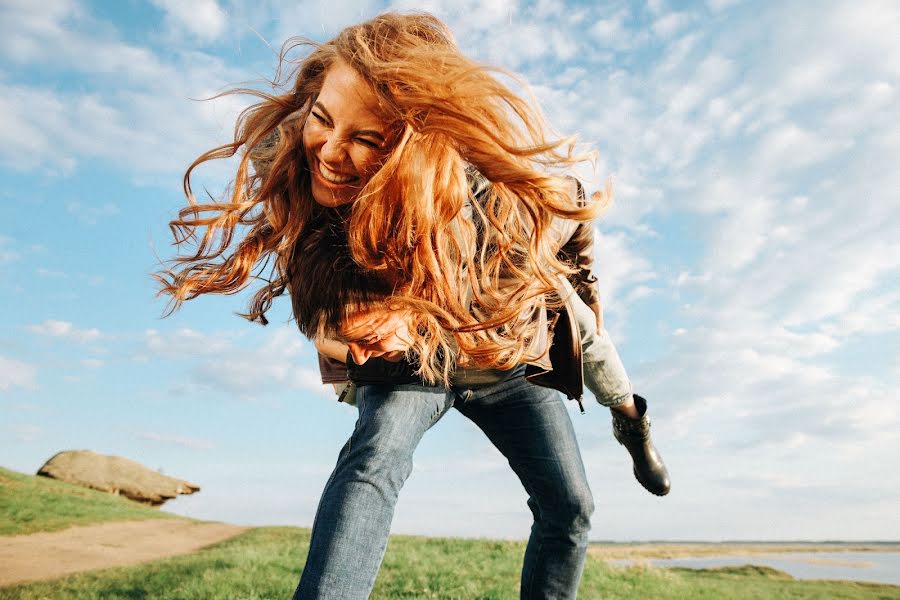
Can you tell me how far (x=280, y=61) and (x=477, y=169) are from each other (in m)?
1.14

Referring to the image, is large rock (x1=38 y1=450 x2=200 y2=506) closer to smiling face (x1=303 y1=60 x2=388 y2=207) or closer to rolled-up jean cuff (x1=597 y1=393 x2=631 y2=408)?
rolled-up jean cuff (x1=597 y1=393 x2=631 y2=408)

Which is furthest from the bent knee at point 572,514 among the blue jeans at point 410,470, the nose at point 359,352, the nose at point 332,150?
the nose at point 332,150

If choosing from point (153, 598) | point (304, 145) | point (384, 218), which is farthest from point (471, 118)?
point (153, 598)

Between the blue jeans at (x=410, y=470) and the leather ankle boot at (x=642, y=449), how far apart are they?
1008 mm

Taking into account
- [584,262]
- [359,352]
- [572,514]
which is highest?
[584,262]

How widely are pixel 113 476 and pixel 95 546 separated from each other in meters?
16.8

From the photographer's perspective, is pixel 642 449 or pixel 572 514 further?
pixel 642 449

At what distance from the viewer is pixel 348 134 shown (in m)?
2.16

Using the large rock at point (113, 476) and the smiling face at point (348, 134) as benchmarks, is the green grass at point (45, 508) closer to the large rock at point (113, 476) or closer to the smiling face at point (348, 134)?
the large rock at point (113, 476)

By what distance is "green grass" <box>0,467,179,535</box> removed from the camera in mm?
11547

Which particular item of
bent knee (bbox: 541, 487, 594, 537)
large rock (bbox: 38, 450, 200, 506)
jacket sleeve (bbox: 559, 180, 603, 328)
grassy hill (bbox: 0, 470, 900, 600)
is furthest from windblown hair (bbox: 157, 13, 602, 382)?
large rock (bbox: 38, 450, 200, 506)

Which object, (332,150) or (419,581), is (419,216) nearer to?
(332,150)

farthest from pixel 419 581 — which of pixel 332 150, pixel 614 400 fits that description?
pixel 332 150

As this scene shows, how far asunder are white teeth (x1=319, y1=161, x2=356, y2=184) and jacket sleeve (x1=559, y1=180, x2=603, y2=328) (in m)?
1.08
